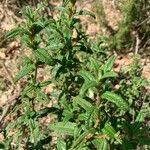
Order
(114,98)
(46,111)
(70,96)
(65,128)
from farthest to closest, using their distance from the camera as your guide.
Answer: (70,96) → (46,111) → (65,128) → (114,98)

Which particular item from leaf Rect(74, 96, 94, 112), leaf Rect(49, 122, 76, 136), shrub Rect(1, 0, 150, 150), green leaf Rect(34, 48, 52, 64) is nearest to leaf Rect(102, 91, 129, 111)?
shrub Rect(1, 0, 150, 150)

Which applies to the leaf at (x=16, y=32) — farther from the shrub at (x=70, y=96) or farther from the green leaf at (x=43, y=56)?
the green leaf at (x=43, y=56)

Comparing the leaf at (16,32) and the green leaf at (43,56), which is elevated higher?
the leaf at (16,32)

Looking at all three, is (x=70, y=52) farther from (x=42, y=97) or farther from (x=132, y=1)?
(x=132, y=1)

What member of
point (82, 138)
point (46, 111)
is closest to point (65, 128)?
point (82, 138)

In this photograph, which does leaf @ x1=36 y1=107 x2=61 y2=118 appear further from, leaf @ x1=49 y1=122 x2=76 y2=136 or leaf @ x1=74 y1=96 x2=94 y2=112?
leaf @ x1=74 y1=96 x2=94 y2=112

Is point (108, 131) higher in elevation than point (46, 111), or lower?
higher

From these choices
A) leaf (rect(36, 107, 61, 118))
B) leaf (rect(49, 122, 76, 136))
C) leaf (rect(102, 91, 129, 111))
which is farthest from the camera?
leaf (rect(36, 107, 61, 118))

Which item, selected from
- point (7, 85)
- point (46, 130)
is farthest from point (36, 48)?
point (7, 85)

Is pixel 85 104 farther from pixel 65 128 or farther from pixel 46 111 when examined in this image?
pixel 46 111

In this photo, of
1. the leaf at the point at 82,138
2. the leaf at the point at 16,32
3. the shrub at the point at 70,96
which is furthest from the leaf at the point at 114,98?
the leaf at the point at 16,32

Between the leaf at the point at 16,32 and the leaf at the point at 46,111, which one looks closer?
the leaf at the point at 16,32
